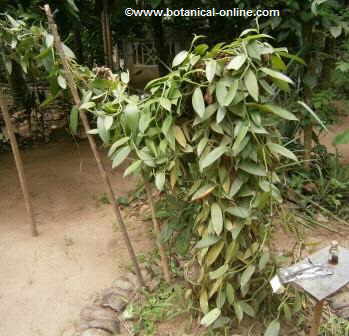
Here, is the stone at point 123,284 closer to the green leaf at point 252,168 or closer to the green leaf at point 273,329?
the green leaf at point 273,329

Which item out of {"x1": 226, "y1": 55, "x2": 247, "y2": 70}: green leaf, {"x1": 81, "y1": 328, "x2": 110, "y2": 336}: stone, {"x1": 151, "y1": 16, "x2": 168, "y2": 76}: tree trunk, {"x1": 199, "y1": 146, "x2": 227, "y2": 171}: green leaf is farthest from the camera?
{"x1": 151, "y1": 16, "x2": 168, "y2": 76}: tree trunk

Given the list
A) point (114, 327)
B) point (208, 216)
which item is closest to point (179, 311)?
point (114, 327)

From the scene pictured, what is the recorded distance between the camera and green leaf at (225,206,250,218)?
5.06ft

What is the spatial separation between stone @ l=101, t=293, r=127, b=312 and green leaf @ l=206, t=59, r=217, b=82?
1.26 meters

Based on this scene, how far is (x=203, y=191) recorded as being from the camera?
158 centimetres

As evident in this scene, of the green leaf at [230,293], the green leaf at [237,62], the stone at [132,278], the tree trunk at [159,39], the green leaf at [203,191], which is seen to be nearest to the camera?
the green leaf at [237,62]

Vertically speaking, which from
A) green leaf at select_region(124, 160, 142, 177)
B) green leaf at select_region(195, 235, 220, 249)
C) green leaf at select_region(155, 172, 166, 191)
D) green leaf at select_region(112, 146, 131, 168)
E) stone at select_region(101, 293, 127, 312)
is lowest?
stone at select_region(101, 293, 127, 312)

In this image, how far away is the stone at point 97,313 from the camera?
6.35ft

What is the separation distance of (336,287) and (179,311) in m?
0.85

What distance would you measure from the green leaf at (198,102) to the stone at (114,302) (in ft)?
3.72

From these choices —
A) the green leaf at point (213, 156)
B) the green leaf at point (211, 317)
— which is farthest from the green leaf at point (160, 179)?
the green leaf at point (211, 317)

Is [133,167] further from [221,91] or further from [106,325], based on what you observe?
[106,325]

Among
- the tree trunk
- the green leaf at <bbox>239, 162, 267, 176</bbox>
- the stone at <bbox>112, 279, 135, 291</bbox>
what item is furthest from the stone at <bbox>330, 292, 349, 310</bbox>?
the tree trunk

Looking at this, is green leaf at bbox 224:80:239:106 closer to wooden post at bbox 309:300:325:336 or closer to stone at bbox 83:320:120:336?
wooden post at bbox 309:300:325:336
